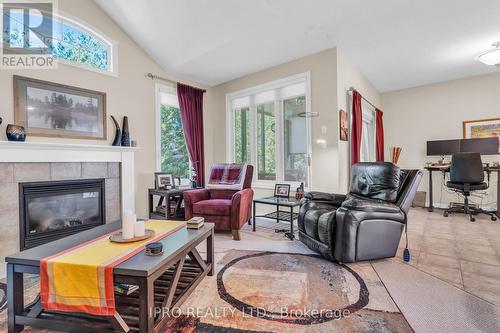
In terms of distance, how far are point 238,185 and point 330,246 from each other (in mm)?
1643

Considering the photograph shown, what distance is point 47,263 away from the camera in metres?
1.34

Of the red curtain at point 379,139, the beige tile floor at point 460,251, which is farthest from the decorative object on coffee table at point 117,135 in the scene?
the red curtain at point 379,139

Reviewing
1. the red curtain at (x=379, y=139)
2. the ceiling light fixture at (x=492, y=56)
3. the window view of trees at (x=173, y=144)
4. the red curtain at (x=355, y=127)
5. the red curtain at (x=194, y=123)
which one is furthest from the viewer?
the red curtain at (x=379, y=139)

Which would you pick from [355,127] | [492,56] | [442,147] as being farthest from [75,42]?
[442,147]

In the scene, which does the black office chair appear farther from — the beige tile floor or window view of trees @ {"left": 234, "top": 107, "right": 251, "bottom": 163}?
window view of trees @ {"left": 234, "top": 107, "right": 251, "bottom": 163}

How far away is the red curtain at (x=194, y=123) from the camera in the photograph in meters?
4.48

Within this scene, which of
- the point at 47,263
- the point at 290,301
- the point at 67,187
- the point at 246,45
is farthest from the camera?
the point at 246,45

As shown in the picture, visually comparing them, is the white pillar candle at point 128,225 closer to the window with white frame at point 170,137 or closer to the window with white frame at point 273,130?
the window with white frame at point 170,137

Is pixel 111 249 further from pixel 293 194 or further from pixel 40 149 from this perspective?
pixel 293 194

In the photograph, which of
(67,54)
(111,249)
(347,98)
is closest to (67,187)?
(67,54)

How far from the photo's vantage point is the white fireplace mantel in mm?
2639

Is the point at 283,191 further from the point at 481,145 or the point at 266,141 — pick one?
the point at 481,145

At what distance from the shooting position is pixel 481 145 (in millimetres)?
4730

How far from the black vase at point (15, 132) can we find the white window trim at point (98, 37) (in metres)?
0.95
